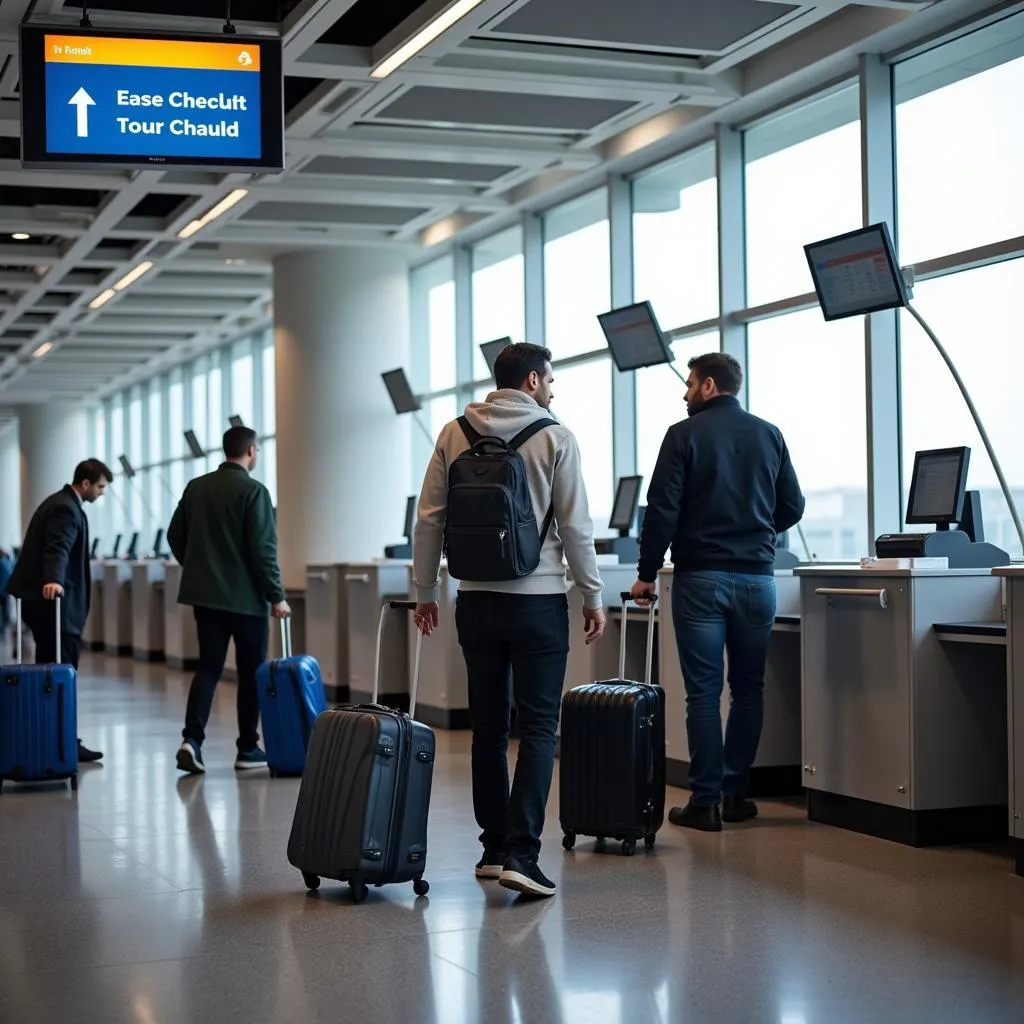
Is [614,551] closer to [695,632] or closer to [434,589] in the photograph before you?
[695,632]

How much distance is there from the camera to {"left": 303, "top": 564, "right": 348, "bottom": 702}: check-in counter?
10.2m

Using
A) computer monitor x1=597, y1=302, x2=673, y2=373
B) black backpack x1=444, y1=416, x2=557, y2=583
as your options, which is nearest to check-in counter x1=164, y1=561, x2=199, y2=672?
computer monitor x1=597, y1=302, x2=673, y2=373

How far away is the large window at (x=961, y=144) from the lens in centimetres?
637

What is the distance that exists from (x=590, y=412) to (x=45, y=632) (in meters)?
3.99

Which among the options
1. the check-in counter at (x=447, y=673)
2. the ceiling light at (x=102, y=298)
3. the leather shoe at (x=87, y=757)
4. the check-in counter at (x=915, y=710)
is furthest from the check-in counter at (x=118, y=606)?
the check-in counter at (x=915, y=710)

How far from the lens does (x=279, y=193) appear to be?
927cm

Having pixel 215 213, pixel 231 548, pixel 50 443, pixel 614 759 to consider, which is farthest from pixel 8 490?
pixel 614 759

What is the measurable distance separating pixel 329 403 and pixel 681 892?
725cm

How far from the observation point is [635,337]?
7711 mm

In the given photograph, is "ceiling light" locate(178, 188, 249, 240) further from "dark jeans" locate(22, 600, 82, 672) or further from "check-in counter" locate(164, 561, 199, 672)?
"check-in counter" locate(164, 561, 199, 672)

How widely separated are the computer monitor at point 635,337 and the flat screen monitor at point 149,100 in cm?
272

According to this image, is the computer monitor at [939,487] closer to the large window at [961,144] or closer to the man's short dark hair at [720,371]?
the man's short dark hair at [720,371]

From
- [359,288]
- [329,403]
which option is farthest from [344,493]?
[359,288]

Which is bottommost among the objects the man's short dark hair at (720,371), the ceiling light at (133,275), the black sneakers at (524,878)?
the black sneakers at (524,878)
